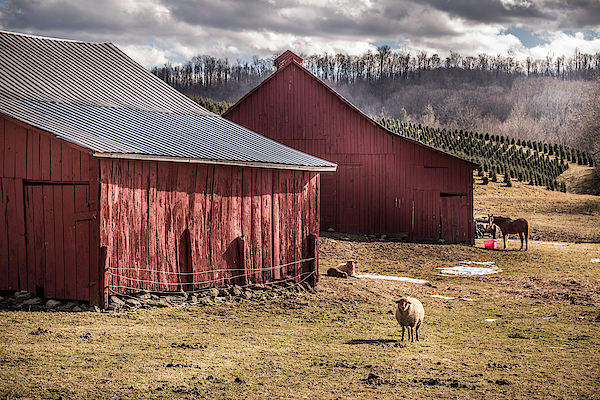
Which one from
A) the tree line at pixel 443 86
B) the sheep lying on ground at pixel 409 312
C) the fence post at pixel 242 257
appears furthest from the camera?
the tree line at pixel 443 86

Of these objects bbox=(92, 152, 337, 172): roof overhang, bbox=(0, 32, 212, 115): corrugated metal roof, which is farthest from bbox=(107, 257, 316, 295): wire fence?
bbox=(0, 32, 212, 115): corrugated metal roof

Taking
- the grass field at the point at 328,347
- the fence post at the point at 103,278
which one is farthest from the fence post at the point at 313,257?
the fence post at the point at 103,278

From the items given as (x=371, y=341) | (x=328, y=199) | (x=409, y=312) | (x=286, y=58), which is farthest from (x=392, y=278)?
(x=286, y=58)

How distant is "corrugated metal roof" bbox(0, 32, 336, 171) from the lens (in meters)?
13.5

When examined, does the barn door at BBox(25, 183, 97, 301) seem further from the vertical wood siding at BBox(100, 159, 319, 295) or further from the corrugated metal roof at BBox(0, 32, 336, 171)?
the corrugated metal roof at BBox(0, 32, 336, 171)

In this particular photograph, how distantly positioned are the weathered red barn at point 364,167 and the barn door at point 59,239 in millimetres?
16789

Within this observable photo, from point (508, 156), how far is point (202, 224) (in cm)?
5260

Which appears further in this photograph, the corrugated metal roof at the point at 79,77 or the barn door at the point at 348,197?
the barn door at the point at 348,197

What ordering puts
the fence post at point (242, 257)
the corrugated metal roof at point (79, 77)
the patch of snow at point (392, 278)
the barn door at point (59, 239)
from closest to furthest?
the barn door at point (59, 239)
the fence post at point (242, 257)
the corrugated metal roof at point (79, 77)
the patch of snow at point (392, 278)

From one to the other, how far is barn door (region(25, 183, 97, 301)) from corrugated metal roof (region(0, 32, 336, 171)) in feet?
4.24

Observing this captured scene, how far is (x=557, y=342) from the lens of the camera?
11.3m

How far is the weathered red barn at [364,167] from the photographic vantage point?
1082 inches

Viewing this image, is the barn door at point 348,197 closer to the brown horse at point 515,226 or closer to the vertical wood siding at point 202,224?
the brown horse at point 515,226

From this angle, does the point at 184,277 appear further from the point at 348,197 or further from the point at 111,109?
the point at 348,197
